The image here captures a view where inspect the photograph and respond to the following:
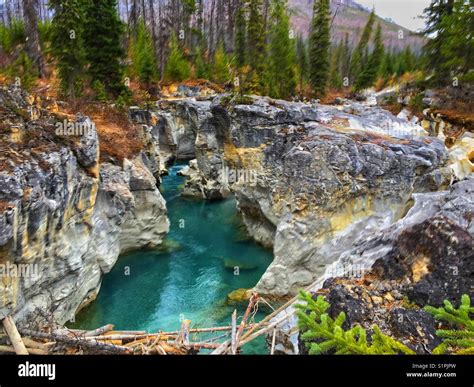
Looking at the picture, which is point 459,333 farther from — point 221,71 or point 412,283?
point 221,71

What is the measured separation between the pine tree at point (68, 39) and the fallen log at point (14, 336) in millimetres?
18504

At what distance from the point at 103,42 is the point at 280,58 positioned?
Answer: 1862 centimetres

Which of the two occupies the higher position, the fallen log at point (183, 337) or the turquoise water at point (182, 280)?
the fallen log at point (183, 337)

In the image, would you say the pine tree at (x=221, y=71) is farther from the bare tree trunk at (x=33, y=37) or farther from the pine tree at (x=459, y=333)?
the pine tree at (x=459, y=333)

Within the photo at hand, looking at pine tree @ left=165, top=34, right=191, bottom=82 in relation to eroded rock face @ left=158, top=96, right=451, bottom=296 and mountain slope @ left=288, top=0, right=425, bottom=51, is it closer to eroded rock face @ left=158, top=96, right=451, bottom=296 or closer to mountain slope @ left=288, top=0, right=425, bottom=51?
mountain slope @ left=288, top=0, right=425, bottom=51

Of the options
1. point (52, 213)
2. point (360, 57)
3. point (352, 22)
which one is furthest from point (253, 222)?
point (352, 22)

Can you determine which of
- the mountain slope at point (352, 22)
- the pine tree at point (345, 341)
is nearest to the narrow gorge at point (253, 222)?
the pine tree at point (345, 341)

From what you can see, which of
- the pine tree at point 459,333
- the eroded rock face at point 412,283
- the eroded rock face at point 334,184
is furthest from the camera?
the eroded rock face at point 334,184

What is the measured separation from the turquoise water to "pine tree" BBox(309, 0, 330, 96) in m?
23.9

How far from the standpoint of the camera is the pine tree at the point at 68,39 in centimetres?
2219

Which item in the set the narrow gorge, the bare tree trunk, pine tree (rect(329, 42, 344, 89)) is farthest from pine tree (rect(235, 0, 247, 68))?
pine tree (rect(329, 42, 344, 89))

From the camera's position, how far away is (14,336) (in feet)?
27.9

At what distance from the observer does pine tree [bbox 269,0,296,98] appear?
3806 cm

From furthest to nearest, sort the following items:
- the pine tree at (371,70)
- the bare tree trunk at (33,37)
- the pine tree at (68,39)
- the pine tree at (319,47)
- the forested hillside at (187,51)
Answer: the pine tree at (371,70) < the pine tree at (319,47) < the bare tree trunk at (33,37) < the forested hillside at (187,51) < the pine tree at (68,39)
